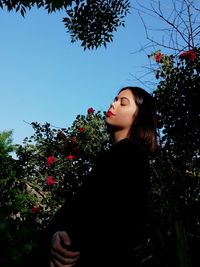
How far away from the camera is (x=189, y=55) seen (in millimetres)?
5289

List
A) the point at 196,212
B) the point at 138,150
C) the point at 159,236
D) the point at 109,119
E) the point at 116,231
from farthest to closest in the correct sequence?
the point at 196,212
the point at 159,236
the point at 109,119
the point at 138,150
the point at 116,231

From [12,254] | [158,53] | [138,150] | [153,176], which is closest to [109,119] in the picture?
[138,150]

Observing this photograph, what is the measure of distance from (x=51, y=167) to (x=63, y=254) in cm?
643

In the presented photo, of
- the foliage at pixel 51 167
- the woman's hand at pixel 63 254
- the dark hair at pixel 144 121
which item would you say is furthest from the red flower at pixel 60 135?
the woman's hand at pixel 63 254

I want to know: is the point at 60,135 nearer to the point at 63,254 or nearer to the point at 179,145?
the point at 179,145

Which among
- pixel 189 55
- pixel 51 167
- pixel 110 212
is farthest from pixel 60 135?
pixel 110 212

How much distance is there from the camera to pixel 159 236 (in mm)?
3229

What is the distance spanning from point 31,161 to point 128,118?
6.54 m

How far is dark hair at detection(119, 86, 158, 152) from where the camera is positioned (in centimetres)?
163

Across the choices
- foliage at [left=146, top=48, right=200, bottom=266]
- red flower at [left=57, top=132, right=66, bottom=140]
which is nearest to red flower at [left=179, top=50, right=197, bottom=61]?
foliage at [left=146, top=48, right=200, bottom=266]

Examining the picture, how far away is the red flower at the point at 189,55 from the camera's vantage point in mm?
5289

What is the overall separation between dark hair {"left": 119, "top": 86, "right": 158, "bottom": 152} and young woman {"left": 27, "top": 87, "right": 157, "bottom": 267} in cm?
27

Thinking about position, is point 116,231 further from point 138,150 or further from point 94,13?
point 94,13

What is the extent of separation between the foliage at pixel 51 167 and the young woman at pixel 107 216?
16.8 feet
